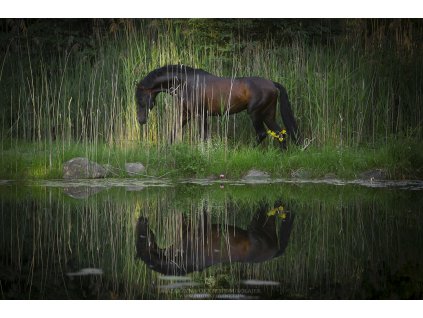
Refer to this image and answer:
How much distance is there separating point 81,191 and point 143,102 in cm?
186

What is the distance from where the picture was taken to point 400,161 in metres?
7.96

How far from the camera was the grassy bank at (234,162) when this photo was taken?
7945mm

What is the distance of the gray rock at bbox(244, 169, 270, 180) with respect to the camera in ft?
25.8

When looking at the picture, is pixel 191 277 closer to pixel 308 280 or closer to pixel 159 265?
pixel 159 265

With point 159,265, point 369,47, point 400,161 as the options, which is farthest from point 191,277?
point 369,47

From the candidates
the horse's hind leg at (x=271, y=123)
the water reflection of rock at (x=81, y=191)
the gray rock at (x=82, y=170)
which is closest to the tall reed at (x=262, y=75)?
the horse's hind leg at (x=271, y=123)

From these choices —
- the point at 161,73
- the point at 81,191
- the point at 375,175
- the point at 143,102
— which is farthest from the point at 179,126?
the point at 375,175

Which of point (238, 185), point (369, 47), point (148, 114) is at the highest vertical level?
point (369, 47)

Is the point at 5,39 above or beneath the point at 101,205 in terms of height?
above

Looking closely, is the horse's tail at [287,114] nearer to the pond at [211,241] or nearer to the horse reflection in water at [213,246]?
the pond at [211,241]

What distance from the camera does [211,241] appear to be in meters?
4.72

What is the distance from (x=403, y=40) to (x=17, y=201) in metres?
5.66

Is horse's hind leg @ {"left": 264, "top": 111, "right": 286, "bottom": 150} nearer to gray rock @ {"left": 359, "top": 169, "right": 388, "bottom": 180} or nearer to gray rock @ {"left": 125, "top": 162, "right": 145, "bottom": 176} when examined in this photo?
gray rock @ {"left": 359, "top": 169, "right": 388, "bottom": 180}

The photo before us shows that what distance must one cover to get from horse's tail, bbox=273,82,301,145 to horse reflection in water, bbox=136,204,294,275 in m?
3.28
